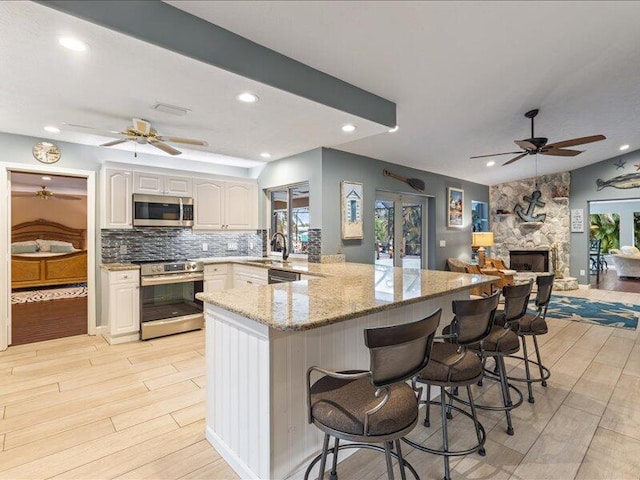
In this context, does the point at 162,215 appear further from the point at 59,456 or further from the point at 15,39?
the point at 59,456

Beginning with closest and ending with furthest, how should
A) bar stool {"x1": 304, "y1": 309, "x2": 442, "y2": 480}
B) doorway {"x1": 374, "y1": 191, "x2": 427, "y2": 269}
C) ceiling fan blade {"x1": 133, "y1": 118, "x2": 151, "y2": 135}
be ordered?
bar stool {"x1": 304, "y1": 309, "x2": 442, "y2": 480} → ceiling fan blade {"x1": 133, "y1": 118, "x2": 151, "y2": 135} → doorway {"x1": 374, "y1": 191, "x2": 427, "y2": 269}

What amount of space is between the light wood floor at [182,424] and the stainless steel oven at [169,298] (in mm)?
561

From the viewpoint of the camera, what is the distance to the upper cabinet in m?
4.10

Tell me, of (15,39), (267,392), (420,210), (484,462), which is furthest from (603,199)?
(15,39)

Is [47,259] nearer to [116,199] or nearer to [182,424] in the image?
[116,199]

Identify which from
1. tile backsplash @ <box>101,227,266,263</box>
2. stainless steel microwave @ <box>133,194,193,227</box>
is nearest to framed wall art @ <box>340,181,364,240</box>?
tile backsplash @ <box>101,227,266,263</box>

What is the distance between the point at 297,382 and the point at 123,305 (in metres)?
3.17

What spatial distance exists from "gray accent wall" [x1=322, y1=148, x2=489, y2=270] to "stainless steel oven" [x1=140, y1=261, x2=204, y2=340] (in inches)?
72.1

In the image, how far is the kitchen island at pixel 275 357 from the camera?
1.58 m

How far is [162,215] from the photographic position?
14.6 ft

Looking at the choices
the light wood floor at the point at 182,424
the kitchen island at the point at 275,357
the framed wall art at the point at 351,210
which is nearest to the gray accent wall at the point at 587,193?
the light wood floor at the point at 182,424

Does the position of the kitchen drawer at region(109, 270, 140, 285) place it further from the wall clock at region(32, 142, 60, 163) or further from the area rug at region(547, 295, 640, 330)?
the area rug at region(547, 295, 640, 330)

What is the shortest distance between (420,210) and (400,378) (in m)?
5.33

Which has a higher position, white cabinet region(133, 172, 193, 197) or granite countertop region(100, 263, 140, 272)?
white cabinet region(133, 172, 193, 197)
